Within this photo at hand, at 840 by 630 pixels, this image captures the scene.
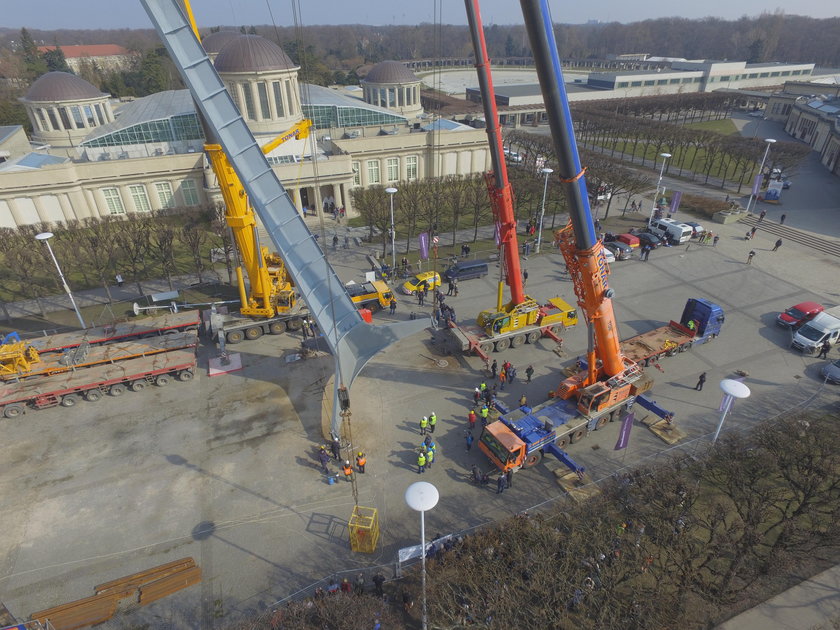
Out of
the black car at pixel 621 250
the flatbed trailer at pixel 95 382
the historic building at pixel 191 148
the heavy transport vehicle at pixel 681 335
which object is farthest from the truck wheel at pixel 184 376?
the black car at pixel 621 250

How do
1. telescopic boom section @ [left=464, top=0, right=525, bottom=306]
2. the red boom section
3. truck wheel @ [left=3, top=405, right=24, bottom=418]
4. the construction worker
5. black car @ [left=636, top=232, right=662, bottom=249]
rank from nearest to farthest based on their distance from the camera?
1. the red boom section
2. telescopic boom section @ [left=464, top=0, right=525, bottom=306]
3. the construction worker
4. truck wheel @ [left=3, top=405, right=24, bottom=418]
5. black car @ [left=636, top=232, right=662, bottom=249]

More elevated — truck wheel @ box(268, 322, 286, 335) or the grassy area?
the grassy area

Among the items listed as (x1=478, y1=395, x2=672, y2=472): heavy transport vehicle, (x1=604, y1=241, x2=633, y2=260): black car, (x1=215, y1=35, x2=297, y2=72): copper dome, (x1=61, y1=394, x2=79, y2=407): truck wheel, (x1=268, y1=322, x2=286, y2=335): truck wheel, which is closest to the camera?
(x1=478, y1=395, x2=672, y2=472): heavy transport vehicle

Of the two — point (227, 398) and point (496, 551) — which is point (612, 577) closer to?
point (496, 551)

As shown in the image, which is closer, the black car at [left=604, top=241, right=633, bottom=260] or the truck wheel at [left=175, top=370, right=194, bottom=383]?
the truck wheel at [left=175, top=370, right=194, bottom=383]

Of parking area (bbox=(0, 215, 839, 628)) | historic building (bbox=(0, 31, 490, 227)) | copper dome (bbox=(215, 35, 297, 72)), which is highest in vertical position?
copper dome (bbox=(215, 35, 297, 72))

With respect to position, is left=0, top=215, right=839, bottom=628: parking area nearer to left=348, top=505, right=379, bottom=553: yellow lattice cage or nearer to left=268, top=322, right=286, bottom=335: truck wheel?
left=348, top=505, right=379, bottom=553: yellow lattice cage

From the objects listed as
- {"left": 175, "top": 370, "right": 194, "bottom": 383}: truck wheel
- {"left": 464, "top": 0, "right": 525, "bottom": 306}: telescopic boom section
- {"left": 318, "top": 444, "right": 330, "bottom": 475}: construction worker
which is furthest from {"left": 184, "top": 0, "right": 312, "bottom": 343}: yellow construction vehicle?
{"left": 318, "top": 444, "right": 330, "bottom": 475}: construction worker
